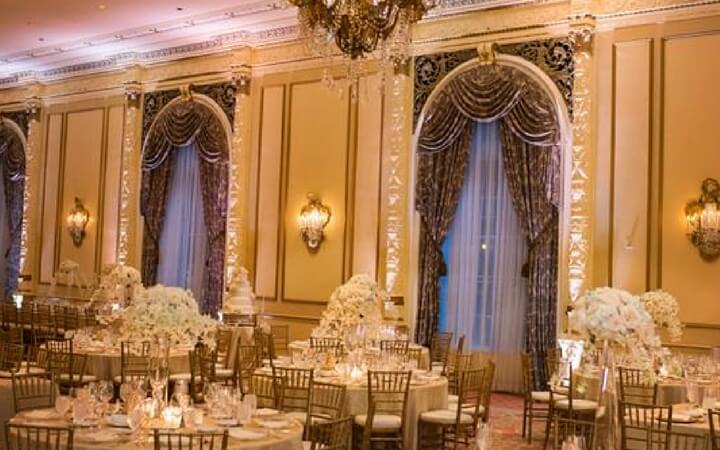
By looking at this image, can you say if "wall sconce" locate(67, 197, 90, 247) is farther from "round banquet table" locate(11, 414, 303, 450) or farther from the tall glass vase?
the tall glass vase

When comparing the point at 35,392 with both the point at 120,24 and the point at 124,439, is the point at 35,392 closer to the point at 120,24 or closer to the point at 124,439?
the point at 124,439

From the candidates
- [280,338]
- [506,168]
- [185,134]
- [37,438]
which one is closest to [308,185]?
[280,338]

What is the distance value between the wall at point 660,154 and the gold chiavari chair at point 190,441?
6.23 m

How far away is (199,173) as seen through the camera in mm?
14086

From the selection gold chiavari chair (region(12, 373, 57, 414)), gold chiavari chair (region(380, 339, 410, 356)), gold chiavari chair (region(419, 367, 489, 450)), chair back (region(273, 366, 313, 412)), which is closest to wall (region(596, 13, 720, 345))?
gold chiavari chair (region(380, 339, 410, 356))

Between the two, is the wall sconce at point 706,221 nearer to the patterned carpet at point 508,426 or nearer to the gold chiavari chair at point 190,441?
the patterned carpet at point 508,426

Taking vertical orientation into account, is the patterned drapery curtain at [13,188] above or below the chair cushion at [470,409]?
above

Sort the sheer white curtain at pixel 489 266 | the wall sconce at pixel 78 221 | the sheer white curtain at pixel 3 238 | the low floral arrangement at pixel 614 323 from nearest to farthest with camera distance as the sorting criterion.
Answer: the low floral arrangement at pixel 614 323 < the sheer white curtain at pixel 489 266 < the wall sconce at pixel 78 221 < the sheer white curtain at pixel 3 238

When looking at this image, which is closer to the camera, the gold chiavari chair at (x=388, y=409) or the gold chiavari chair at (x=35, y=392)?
the gold chiavari chair at (x=35, y=392)

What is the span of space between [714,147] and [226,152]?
279 inches

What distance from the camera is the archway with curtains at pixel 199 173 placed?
13.5 metres

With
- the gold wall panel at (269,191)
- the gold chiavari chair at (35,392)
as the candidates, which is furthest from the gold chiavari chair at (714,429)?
the gold wall panel at (269,191)

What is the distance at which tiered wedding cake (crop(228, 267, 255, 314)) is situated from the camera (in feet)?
37.1

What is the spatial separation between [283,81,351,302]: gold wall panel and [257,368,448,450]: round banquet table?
4668 millimetres
